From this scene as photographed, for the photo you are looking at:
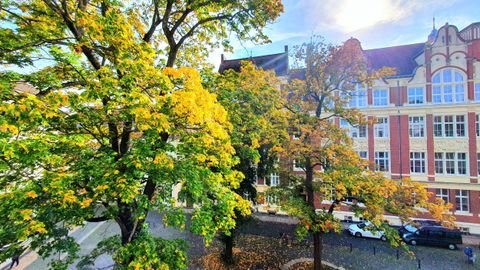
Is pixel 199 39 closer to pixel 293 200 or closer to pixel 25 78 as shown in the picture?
pixel 25 78

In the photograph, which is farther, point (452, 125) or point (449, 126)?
point (449, 126)

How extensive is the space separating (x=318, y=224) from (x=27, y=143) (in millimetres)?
10434

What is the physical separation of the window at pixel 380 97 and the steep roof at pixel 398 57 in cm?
201

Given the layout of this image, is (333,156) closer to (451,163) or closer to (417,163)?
(417,163)

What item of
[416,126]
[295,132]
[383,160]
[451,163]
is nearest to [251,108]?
[295,132]

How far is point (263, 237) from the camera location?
19.5 metres

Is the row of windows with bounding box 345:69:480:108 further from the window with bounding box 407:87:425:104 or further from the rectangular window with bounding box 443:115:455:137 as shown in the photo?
the rectangular window with bounding box 443:115:455:137

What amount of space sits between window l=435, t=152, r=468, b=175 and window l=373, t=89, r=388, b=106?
19.9 feet

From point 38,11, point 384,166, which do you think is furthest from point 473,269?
point 38,11

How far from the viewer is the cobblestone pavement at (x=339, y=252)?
15.2 meters

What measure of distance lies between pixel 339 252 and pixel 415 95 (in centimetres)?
1502

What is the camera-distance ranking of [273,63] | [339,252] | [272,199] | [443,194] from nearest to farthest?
[272,199]
[339,252]
[443,194]
[273,63]

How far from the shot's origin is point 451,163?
20.7m

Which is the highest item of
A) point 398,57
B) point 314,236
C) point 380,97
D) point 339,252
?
point 398,57
